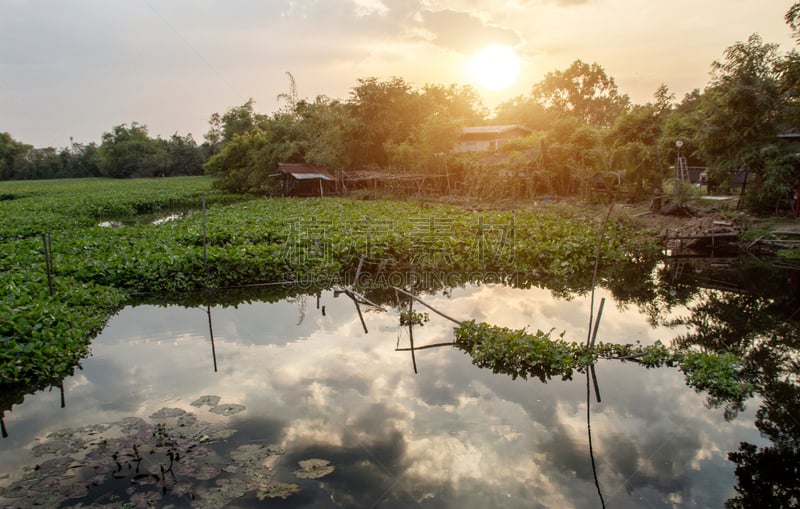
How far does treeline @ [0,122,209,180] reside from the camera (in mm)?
61562

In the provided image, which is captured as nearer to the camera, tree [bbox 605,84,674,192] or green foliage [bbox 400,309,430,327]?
green foliage [bbox 400,309,430,327]

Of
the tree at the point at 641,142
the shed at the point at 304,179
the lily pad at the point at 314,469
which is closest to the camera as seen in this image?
the lily pad at the point at 314,469

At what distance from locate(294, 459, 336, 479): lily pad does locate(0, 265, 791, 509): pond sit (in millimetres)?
17

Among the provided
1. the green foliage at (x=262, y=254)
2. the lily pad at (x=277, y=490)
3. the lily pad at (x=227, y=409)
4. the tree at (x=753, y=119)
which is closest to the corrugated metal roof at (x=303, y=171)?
the green foliage at (x=262, y=254)

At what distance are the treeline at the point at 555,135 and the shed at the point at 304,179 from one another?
4.83 feet

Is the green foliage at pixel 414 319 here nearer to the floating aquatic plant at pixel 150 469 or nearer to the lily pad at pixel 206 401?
the lily pad at pixel 206 401

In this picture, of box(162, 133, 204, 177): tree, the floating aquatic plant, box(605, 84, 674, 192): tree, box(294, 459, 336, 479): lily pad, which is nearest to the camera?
the floating aquatic plant

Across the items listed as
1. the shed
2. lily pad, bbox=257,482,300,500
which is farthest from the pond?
the shed

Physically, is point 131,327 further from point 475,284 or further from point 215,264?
point 475,284

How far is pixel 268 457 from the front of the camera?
488cm

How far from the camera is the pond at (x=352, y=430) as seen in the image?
4398mm

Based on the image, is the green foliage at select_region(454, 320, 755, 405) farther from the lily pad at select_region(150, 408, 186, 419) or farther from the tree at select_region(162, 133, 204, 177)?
the tree at select_region(162, 133, 204, 177)

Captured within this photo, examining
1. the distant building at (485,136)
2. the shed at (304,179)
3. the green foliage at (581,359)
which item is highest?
the distant building at (485,136)

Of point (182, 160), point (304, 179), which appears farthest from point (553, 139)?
point (182, 160)
